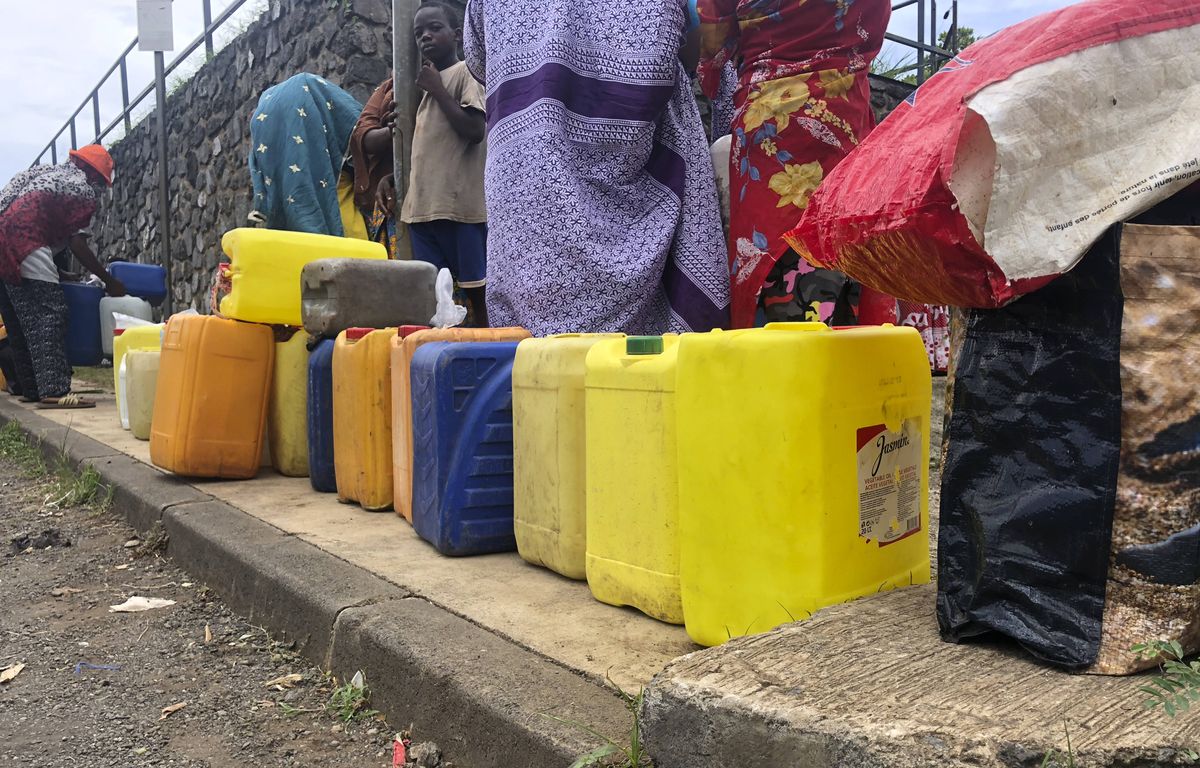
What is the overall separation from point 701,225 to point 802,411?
137cm

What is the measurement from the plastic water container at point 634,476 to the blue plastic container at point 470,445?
1.39 ft

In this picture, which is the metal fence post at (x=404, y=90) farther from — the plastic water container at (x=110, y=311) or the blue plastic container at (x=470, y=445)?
the plastic water container at (x=110, y=311)

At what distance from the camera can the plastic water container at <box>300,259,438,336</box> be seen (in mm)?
2701

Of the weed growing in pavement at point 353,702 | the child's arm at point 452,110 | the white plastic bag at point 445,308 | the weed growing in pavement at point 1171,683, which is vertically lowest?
the weed growing in pavement at point 353,702

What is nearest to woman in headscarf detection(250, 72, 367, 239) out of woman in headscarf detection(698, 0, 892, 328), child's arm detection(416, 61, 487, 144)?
child's arm detection(416, 61, 487, 144)

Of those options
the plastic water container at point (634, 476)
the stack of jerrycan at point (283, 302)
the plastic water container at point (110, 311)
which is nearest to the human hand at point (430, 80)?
the stack of jerrycan at point (283, 302)

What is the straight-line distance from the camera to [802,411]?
1228mm

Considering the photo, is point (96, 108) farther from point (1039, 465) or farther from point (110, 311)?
point (1039, 465)

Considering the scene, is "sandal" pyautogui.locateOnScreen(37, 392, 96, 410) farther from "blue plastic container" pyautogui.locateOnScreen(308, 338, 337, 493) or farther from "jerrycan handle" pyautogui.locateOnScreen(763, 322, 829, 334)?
"jerrycan handle" pyautogui.locateOnScreen(763, 322, 829, 334)

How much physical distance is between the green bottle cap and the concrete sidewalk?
0.46 m

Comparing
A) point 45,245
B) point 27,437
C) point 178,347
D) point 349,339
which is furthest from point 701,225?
point 45,245

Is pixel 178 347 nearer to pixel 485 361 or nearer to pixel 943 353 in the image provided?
pixel 485 361

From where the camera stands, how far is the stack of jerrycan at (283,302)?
9.60 feet

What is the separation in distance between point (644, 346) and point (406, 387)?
91 centimetres
